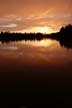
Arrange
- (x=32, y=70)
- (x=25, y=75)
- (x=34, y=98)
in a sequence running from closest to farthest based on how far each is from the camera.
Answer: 1. (x=34, y=98)
2. (x=25, y=75)
3. (x=32, y=70)

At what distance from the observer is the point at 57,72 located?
82.3ft

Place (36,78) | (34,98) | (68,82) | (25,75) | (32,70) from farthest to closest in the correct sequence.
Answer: (32,70), (25,75), (36,78), (68,82), (34,98)

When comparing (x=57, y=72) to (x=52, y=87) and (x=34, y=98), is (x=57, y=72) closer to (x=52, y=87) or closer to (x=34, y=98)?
(x=52, y=87)

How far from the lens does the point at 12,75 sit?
77.4 ft

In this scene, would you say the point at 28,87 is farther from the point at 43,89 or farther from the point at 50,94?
the point at 50,94

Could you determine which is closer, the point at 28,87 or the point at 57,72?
the point at 28,87

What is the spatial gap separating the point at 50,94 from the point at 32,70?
9.46 metres

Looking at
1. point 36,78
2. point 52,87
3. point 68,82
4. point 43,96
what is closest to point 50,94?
point 43,96

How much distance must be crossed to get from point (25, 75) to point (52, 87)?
5198 mm

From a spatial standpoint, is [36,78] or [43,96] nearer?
[43,96]

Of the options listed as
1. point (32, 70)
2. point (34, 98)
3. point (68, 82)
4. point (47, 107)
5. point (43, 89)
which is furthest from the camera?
point (32, 70)

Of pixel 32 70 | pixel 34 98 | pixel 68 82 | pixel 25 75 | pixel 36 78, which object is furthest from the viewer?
pixel 32 70

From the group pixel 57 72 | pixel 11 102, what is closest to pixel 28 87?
pixel 11 102

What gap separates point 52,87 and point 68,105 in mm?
4368
